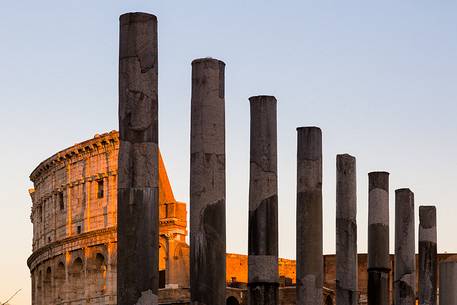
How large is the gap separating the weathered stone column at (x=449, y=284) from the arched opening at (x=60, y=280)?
91.7ft

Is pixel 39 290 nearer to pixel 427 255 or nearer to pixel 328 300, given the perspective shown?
pixel 328 300

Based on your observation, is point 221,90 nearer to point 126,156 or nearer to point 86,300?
point 126,156

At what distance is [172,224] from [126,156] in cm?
2988

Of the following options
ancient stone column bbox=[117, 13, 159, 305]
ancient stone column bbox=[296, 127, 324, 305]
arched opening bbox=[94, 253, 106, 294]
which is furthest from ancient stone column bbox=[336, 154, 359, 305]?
arched opening bbox=[94, 253, 106, 294]

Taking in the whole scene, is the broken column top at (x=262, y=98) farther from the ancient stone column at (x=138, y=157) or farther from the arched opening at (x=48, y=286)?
the arched opening at (x=48, y=286)

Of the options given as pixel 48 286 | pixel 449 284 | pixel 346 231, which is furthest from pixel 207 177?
pixel 48 286

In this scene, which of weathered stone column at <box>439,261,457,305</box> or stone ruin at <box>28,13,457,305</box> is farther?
weathered stone column at <box>439,261,457,305</box>

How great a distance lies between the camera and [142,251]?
1212 cm

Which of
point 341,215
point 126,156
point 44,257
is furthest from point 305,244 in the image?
point 44,257

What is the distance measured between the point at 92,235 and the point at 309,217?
28917mm

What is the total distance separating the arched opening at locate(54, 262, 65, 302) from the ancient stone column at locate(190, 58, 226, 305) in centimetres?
3425

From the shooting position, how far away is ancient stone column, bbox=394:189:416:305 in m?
20.7

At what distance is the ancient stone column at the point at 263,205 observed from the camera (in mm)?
15648

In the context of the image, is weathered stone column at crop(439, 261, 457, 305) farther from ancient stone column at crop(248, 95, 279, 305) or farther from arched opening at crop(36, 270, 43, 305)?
arched opening at crop(36, 270, 43, 305)
